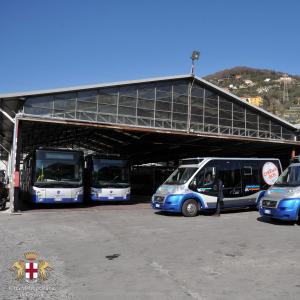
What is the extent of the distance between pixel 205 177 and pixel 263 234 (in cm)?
603

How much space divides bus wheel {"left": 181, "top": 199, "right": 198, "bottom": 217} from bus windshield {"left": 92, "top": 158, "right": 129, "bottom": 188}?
5.90 m

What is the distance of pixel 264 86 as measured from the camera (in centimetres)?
11612

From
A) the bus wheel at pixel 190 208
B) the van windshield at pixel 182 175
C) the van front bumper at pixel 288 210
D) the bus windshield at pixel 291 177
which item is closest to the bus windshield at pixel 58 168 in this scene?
the van windshield at pixel 182 175

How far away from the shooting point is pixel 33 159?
66.4 feet

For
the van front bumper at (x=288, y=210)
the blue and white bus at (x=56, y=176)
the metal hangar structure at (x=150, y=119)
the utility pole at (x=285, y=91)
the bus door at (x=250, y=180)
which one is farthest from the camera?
the utility pole at (x=285, y=91)

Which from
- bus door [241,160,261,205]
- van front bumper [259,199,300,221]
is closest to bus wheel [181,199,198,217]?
bus door [241,160,261,205]

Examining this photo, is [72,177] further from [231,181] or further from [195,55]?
[195,55]

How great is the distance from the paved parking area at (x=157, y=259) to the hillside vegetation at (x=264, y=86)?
66.6 m

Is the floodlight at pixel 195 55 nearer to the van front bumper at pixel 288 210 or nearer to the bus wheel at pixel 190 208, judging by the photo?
the bus wheel at pixel 190 208

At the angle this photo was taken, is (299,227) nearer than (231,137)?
Yes

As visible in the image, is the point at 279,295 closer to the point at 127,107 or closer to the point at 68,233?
the point at 68,233

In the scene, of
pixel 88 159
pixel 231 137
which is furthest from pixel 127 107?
pixel 231 137

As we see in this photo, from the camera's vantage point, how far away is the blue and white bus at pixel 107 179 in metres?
21.6

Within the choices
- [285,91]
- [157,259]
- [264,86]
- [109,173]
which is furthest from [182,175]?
[264,86]
